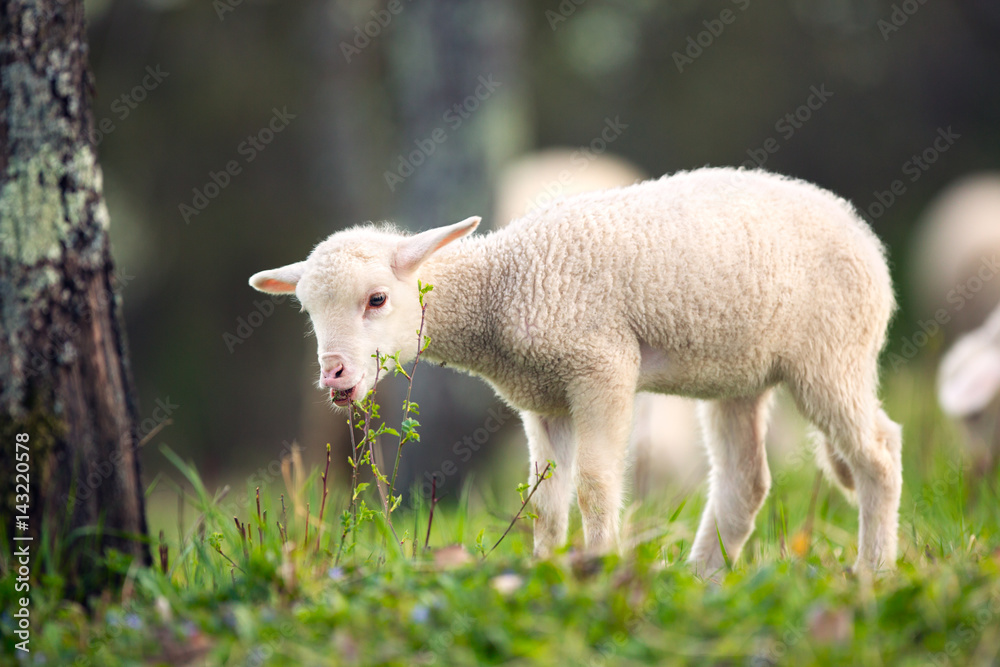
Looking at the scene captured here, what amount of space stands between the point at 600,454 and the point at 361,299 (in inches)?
37.0

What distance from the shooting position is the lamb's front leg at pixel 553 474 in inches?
131

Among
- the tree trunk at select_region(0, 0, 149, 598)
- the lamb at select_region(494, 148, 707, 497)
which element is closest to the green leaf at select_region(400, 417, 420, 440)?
the tree trunk at select_region(0, 0, 149, 598)

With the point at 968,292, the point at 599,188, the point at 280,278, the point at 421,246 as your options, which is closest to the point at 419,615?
the point at 421,246

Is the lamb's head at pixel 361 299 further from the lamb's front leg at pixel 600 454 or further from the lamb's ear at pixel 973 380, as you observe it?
the lamb's ear at pixel 973 380

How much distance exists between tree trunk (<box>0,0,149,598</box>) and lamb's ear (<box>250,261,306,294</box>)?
52 centimetres

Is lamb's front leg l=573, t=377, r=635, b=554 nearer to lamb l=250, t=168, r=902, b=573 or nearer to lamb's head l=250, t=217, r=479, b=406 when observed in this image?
lamb l=250, t=168, r=902, b=573

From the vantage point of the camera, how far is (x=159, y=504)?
9977 mm

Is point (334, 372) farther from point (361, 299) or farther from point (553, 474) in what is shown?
point (553, 474)

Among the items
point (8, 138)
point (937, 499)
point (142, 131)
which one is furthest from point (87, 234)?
point (142, 131)

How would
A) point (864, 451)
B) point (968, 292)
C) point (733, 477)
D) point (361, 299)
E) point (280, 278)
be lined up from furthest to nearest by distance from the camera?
1. point (968, 292)
2. point (733, 477)
3. point (864, 451)
4. point (280, 278)
5. point (361, 299)

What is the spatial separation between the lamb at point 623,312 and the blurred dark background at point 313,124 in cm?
728

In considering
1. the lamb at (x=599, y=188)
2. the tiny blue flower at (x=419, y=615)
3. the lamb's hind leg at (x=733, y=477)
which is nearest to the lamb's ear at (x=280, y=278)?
the tiny blue flower at (x=419, y=615)

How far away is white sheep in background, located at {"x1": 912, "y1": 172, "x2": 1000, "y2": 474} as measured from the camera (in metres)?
5.71

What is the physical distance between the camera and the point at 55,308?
117 inches
